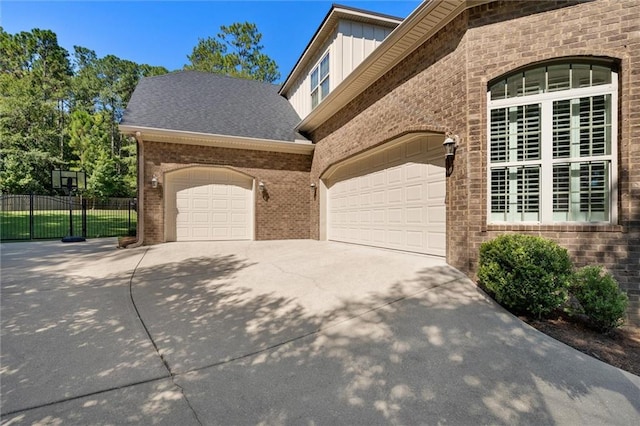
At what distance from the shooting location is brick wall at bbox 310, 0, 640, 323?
411 cm

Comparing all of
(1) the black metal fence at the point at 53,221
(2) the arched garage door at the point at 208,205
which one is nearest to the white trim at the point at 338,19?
(2) the arched garage door at the point at 208,205

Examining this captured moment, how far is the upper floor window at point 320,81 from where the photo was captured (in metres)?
10.6

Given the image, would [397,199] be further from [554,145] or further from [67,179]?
[67,179]

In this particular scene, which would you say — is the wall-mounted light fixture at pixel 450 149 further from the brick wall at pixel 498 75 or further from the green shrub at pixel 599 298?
the green shrub at pixel 599 298

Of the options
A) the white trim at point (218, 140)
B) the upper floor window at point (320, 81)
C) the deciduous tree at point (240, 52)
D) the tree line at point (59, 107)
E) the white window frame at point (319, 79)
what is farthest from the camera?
the deciduous tree at point (240, 52)

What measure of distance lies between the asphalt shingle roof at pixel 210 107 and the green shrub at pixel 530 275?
28.3 feet

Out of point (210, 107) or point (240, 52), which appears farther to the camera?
point (240, 52)

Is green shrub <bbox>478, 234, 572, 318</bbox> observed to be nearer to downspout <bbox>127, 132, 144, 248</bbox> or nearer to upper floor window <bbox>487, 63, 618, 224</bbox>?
upper floor window <bbox>487, 63, 618, 224</bbox>

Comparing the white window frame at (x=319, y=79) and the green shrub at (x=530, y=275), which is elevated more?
the white window frame at (x=319, y=79)

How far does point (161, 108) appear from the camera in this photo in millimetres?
10578

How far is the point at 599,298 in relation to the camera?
3521mm

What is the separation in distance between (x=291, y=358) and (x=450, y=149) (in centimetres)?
445

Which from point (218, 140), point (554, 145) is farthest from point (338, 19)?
point (554, 145)

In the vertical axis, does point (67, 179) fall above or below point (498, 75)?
below
